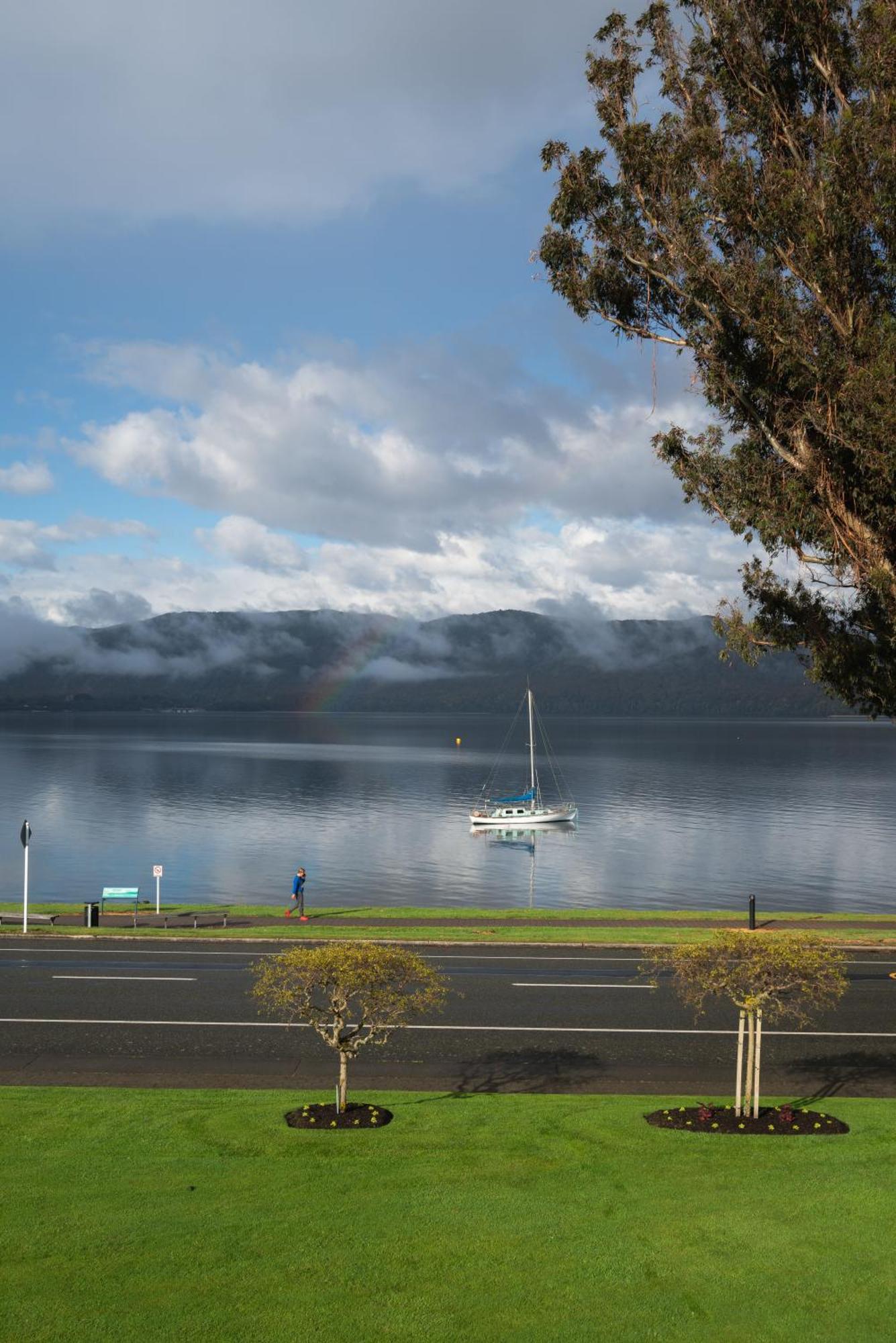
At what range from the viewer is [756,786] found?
150250mm

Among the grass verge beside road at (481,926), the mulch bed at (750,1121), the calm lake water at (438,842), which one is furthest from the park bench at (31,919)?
the mulch bed at (750,1121)

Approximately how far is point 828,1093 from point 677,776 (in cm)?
15539

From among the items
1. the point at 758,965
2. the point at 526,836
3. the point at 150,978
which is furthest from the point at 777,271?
the point at 526,836

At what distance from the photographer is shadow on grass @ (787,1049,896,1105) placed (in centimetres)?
1850

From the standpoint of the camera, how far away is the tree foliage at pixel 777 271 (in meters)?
20.4

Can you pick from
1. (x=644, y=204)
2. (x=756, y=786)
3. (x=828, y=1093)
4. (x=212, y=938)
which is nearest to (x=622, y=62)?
(x=644, y=204)

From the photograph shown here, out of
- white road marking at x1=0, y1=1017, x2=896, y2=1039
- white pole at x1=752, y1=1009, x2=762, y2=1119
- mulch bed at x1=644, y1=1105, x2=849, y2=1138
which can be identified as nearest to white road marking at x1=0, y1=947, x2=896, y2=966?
white road marking at x1=0, y1=1017, x2=896, y2=1039

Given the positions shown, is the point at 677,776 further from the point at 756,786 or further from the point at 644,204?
the point at 644,204

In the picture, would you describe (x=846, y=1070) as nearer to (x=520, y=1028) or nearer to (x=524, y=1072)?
(x=524, y=1072)

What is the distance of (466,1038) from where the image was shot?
21875 millimetres

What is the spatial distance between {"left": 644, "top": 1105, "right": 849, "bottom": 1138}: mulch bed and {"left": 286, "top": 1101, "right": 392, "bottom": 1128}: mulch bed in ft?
13.5

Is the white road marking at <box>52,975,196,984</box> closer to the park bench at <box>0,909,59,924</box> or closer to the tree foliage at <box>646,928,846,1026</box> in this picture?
the park bench at <box>0,909,59,924</box>

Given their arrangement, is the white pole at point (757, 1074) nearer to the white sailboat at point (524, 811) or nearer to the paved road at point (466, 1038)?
the paved road at point (466, 1038)

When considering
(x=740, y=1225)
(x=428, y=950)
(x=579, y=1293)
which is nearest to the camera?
(x=579, y=1293)
